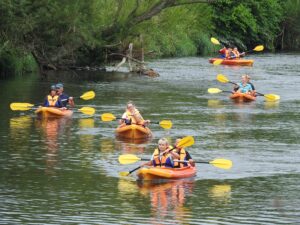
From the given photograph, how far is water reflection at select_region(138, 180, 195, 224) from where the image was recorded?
16875mm

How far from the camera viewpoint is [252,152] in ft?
78.2

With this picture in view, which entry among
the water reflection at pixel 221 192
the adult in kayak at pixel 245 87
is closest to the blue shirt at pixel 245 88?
the adult in kayak at pixel 245 87

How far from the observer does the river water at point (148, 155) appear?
17.1 m

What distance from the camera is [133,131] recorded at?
85.2ft

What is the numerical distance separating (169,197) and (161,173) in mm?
1310

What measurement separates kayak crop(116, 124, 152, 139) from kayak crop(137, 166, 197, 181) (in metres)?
5.93

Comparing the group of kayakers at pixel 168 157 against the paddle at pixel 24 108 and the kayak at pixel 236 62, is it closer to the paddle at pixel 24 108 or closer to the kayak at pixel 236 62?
the paddle at pixel 24 108

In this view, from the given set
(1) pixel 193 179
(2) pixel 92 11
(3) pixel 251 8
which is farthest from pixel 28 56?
(3) pixel 251 8

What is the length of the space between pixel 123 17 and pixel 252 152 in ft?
72.6

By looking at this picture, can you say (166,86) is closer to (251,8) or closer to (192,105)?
(192,105)

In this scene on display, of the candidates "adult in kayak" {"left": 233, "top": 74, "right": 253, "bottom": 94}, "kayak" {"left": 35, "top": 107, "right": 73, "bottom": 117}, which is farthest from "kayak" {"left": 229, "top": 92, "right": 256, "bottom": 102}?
"kayak" {"left": 35, "top": 107, "right": 73, "bottom": 117}

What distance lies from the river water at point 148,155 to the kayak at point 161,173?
223 mm

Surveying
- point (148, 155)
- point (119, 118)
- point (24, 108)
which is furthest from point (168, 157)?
point (24, 108)

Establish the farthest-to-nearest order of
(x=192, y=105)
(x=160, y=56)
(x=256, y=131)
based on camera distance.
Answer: (x=160, y=56) < (x=192, y=105) < (x=256, y=131)
